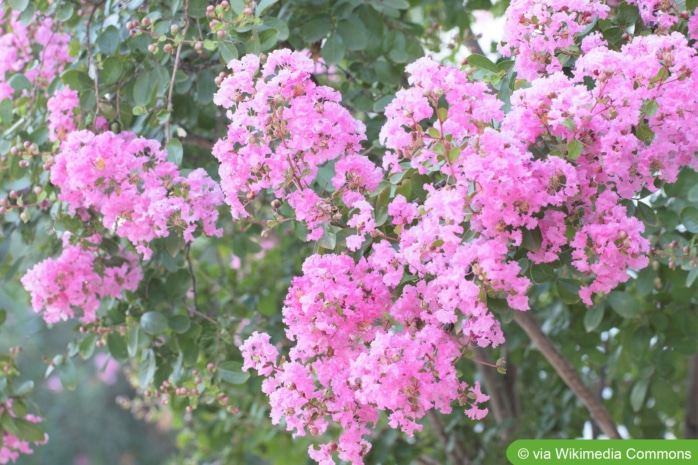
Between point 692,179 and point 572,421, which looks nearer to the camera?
point 692,179

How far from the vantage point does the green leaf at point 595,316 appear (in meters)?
1.77

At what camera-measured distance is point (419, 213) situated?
3.57ft

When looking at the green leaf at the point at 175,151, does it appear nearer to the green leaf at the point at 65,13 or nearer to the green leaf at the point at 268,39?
the green leaf at the point at 268,39

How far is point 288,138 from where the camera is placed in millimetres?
1236

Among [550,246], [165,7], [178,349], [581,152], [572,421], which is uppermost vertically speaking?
[165,7]

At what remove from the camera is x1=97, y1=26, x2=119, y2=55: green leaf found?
1573mm

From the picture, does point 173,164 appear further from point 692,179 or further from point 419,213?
point 692,179

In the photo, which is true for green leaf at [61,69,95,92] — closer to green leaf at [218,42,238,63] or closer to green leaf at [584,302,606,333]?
green leaf at [218,42,238,63]

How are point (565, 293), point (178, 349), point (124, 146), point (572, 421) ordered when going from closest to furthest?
point (565, 293) < point (124, 146) < point (178, 349) < point (572, 421)

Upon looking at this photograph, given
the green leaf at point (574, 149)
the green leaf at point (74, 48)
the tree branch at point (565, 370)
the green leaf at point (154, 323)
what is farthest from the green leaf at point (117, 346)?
Result: the green leaf at point (574, 149)

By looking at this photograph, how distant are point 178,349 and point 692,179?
3.39 ft

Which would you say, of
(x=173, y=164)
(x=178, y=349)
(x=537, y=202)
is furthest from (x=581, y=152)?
(x=178, y=349)

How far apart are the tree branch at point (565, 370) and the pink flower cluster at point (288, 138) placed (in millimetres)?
666

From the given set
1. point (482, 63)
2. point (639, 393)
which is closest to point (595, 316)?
point (639, 393)
